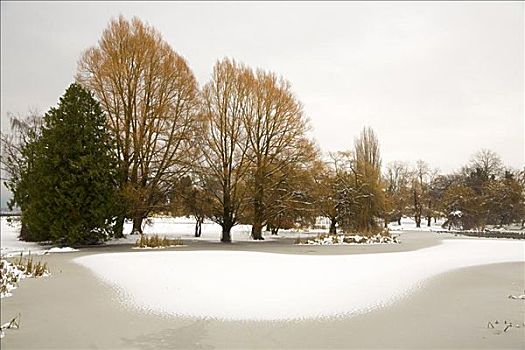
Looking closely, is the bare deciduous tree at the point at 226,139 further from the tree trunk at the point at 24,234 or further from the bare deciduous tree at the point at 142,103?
the tree trunk at the point at 24,234

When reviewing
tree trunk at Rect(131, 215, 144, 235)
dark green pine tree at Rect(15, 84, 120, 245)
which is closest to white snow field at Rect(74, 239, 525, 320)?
dark green pine tree at Rect(15, 84, 120, 245)

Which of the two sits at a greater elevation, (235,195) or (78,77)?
(78,77)

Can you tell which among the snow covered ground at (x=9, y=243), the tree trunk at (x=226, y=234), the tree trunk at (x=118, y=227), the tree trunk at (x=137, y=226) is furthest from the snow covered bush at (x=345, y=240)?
the snow covered ground at (x=9, y=243)

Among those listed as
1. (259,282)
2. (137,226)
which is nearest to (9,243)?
(259,282)

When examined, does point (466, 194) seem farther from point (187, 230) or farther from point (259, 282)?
point (259, 282)

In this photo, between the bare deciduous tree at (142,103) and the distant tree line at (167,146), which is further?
the bare deciduous tree at (142,103)

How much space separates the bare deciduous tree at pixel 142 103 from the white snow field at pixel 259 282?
340 inches

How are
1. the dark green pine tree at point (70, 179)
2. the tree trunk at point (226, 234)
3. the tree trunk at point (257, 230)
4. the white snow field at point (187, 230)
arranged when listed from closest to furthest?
the dark green pine tree at point (70, 179), the tree trunk at point (226, 234), the tree trunk at point (257, 230), the white snow field at point (187, 230)

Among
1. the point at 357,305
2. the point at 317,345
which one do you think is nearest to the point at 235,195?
the point at 357,305

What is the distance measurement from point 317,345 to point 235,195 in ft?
58.4

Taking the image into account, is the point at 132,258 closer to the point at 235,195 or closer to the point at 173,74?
the point at 235,195

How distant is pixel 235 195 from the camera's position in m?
22.7

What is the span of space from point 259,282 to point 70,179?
37.0ft

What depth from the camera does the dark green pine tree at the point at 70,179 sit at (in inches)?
638
